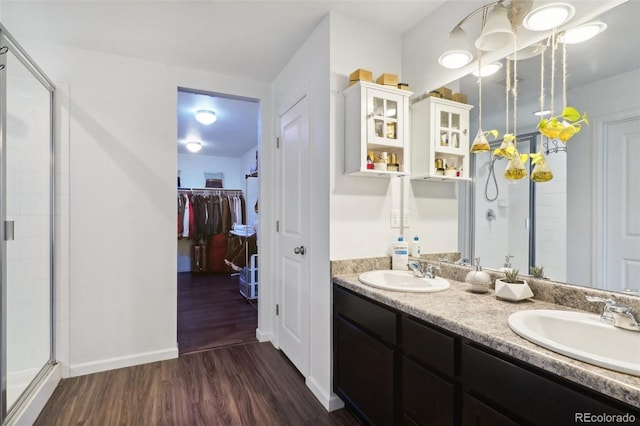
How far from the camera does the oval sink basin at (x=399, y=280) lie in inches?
64.6

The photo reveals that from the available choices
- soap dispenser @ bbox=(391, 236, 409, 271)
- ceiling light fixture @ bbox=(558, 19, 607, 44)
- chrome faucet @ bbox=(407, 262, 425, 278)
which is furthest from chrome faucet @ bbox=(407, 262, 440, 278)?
ceiling light fixture @ bbox=(558, 19, 607, 44)

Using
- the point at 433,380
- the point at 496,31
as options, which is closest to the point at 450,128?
the point at 496,31

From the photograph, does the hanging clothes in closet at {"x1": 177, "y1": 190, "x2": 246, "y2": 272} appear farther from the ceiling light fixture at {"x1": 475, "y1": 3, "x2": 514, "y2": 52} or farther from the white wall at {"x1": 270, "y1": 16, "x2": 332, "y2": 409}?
the ceiling light fixture at {"x1": 475, "y1": 3, "x2": 514, "y2": 52}

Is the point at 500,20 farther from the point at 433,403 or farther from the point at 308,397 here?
the point at 308,397

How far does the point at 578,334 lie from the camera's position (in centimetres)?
105

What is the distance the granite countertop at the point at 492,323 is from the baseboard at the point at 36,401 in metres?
1.90

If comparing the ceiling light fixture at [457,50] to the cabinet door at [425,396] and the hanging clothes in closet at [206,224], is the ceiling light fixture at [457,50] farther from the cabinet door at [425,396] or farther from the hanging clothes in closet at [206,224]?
the hanging clothes in closet at [206,224]

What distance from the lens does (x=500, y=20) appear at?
1419mm

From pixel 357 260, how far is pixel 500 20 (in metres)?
1.43

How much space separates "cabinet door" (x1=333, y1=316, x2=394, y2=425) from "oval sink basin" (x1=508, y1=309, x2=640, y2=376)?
0.59 m

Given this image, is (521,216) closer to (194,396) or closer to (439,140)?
(439,140)

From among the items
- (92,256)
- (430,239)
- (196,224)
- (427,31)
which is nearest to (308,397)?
(430,239)

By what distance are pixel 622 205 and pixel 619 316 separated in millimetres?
414

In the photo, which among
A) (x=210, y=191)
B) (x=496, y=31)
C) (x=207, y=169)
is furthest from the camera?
(x=207, y=169)
